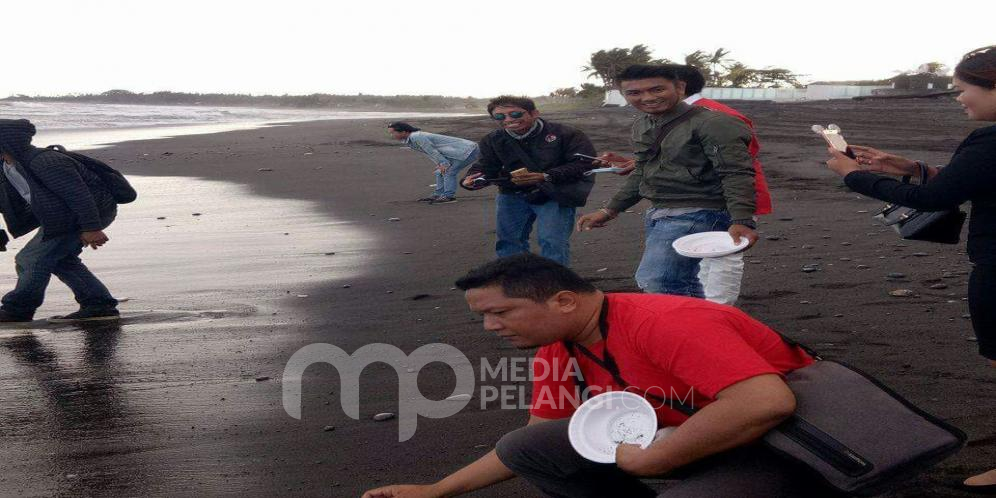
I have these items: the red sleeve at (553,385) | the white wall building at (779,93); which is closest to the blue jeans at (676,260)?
the red sleeve at (553,385)

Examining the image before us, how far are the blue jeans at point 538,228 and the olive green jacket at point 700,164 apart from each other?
151 centimetres

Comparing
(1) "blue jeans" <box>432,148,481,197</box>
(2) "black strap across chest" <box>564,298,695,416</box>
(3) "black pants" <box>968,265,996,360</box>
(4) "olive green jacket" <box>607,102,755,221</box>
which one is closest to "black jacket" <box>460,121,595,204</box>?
(4) "olive green jacket" <box>607,102,755,221</box>

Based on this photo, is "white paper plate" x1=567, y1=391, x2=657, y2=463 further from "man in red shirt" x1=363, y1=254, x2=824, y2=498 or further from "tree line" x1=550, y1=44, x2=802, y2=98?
"tree line" x1=550, y1=44, x2=802, y2=98

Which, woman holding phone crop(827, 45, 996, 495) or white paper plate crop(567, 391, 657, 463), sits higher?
woman holding phone crop(827, 45, 996, 495)

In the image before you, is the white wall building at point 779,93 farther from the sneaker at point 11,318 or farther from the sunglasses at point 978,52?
the sunglasses at point 978,52

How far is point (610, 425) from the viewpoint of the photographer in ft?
9.39

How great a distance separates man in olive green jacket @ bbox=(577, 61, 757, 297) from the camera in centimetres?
495

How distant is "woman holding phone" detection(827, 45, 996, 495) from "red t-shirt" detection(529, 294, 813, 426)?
0.90 metres

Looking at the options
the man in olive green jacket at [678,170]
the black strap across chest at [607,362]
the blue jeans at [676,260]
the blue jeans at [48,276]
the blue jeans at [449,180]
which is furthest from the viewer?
the blue jeans at [449,180]

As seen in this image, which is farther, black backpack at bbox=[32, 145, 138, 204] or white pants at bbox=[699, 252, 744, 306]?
black backpack at bbox=[32, 145, 138, 204]

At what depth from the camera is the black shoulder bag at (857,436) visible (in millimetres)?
2510

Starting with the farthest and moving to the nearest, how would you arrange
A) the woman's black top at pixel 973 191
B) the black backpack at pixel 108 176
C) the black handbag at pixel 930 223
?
the black backpack at pixel 108 176 → the black handbag at pixel 930 223 → the woman's black top at pixel 973 191

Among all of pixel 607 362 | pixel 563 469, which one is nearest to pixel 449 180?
pixel 563 469

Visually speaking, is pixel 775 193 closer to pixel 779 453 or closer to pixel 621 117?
pixel 779 453
